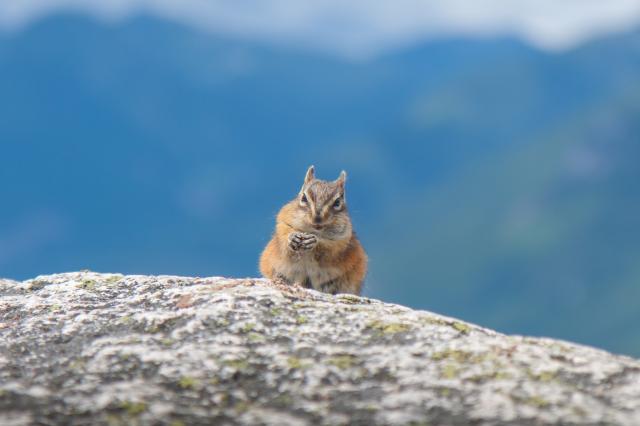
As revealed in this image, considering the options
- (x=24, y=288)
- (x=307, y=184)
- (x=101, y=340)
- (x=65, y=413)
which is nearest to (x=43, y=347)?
(x=101, y=340)

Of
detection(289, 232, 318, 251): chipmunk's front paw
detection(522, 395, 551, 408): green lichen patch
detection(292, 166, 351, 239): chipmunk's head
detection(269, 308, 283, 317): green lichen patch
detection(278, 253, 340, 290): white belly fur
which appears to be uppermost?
detection(292, 166, 351, 239): chipmunk's head

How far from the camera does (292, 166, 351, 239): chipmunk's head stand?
1742 centimetres

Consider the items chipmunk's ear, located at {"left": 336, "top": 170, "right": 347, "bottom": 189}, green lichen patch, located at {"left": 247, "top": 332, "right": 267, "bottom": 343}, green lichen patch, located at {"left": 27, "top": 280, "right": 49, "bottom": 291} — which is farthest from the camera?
chipmunk's ear, located at {"left": 336, "top": 170, "right": 347, "bottom": 189}

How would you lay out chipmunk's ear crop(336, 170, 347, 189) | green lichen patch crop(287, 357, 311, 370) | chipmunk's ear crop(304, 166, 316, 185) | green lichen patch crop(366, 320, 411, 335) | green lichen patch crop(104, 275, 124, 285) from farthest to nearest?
1. chipmunk's ear crop(304, 166, 316, 185)
2. chipmunk's ear crop(336, 170, 347, 189)
3. green lichen patch crop(104, 275, 124, 285)
4. green lichen patch crop(366, 320, 411, 335)
5. green lichen patch crop(287, 357, 311, 370)

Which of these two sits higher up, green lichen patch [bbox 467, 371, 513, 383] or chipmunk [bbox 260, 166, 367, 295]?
chipmunk [bbox 260, 166, 367, 295]

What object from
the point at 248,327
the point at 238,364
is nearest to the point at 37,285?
the point at 248,327

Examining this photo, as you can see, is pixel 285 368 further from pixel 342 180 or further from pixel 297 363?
pixel 342 180

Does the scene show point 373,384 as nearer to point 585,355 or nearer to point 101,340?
point 585,355

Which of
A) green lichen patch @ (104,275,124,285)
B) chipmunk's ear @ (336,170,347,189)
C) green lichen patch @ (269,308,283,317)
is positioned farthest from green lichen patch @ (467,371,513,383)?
chipmunk's ear @ (336,170,347,189)

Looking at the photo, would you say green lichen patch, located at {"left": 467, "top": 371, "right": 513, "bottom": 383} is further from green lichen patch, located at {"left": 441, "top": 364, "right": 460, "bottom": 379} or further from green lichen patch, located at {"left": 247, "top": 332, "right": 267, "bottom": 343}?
green lichen patch, located at {"left": 247, "top": 332, "right": 267, "bottom": 343}

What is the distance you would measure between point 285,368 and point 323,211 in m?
10.8

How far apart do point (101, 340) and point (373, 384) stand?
7.24 feet

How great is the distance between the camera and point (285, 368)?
6.87 metres

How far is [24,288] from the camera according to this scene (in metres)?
10.8
